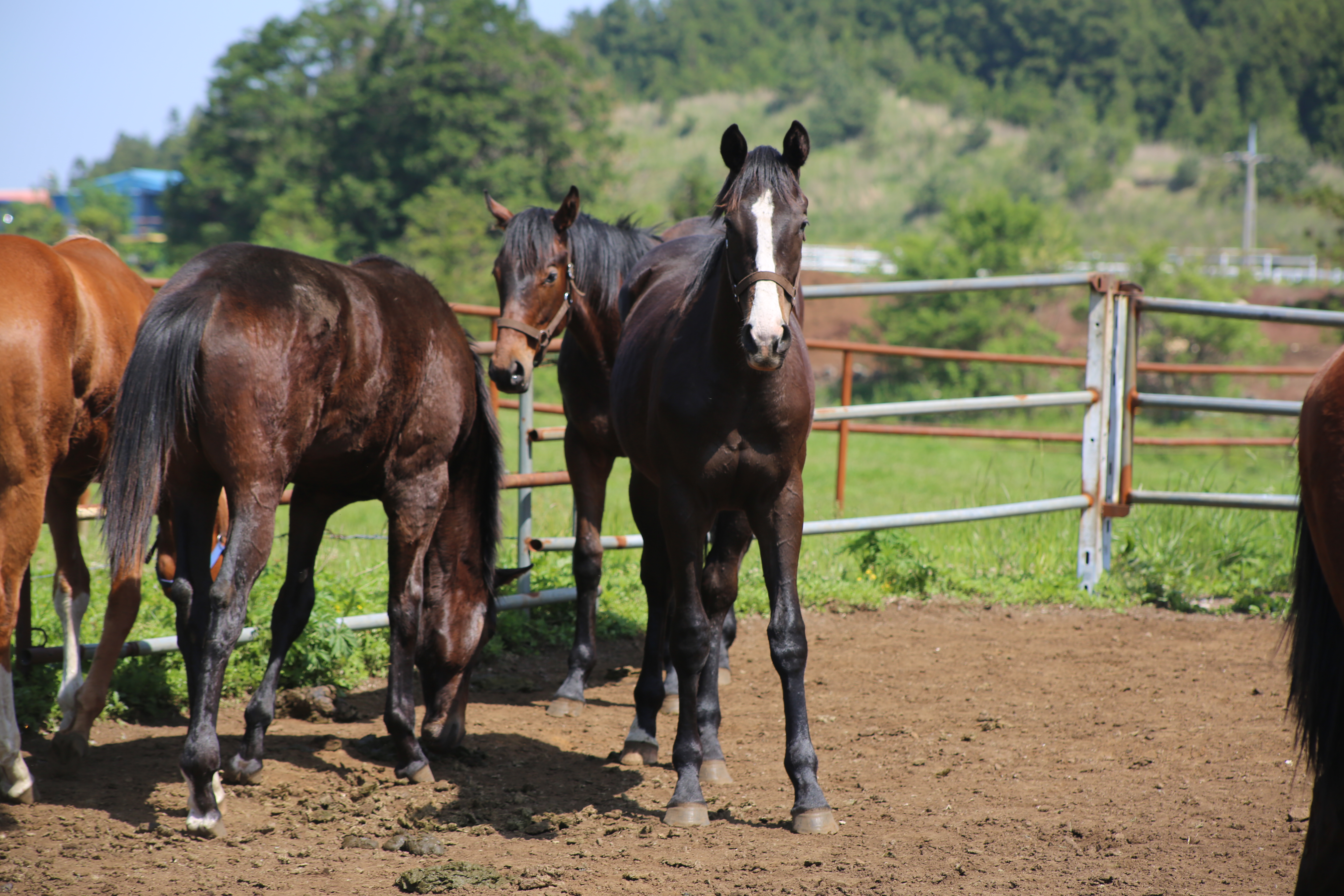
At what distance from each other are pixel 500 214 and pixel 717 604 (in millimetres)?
2336

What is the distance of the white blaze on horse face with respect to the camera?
2664 mm

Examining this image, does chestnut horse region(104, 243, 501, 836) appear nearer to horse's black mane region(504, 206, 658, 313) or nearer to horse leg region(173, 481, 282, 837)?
horse leg region(173, 481, 282, 837)

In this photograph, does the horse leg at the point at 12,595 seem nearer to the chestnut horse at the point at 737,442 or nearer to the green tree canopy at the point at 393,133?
the chestnut horse at the point at 737,442

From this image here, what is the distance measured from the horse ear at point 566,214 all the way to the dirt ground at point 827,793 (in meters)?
2.06

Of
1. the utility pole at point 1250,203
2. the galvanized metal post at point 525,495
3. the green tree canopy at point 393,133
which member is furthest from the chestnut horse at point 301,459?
the utility pole at point 1250,203

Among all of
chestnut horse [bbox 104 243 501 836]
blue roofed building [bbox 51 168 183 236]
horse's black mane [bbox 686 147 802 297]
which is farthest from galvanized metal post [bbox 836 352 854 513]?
blue roofed building [bbox 51 168 183 236]

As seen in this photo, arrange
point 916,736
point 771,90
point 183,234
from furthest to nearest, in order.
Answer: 1. point 771,90
2. point 183,234
3. point 916,736

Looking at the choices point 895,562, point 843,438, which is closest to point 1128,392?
point 895,562

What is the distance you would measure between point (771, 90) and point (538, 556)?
290ft

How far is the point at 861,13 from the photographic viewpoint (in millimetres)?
106375

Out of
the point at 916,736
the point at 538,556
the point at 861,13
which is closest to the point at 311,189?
the point at 538,556

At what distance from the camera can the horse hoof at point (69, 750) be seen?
3.41 m

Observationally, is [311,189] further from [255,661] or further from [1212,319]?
[255,661]

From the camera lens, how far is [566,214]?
14.7 feet
